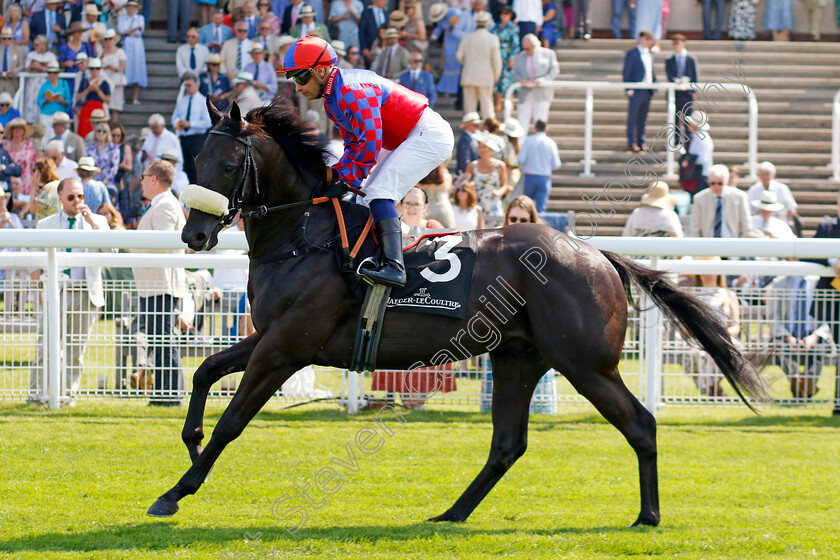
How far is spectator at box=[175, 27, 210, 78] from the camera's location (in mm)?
14789

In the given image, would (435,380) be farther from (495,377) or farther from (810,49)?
(810,49)

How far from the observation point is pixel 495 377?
5355mm

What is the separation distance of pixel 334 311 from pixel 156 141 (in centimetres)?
884

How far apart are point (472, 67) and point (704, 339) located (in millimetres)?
9059

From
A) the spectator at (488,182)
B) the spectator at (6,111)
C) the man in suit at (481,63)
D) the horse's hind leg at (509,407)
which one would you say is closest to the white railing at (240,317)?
the horse's hind leg at (509,407)

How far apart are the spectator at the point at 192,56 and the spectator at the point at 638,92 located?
228 inches

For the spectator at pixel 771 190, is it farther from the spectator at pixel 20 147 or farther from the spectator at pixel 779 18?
the spectator at pixel 20 147

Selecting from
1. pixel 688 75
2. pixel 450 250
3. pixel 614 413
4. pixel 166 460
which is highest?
pixel 688 75

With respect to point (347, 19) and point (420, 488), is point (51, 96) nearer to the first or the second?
point (347, 19)

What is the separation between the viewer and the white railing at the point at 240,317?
7090 mm

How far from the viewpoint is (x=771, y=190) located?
1209 centimetres

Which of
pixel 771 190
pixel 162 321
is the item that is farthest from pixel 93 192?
pixel 771 190

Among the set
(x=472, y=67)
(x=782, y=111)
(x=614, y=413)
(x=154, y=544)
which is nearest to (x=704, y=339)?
(x=614, y=413)

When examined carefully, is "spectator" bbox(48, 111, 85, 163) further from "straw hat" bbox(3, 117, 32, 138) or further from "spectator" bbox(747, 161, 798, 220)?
"spectator" bbox(747, 161, 798, 220)
